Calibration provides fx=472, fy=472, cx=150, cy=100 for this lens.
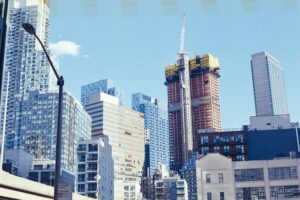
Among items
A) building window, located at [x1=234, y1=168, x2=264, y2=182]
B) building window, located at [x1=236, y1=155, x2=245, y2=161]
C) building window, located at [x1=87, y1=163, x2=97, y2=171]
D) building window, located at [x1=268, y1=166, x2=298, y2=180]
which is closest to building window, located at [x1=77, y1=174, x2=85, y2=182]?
building window, located at [x1=87, y1=163, x2=97, y2=171]

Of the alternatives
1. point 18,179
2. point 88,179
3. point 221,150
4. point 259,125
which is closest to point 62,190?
point 18,179

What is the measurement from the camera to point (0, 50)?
99.6 feet

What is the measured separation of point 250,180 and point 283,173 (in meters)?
5.38

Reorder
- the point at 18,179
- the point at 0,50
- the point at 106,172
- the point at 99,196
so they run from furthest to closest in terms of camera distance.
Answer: the point at 106,172 → the point at 99,196 → the point at 0,50 → the point at 18,179

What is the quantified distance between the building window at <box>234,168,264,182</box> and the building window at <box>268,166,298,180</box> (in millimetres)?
1596

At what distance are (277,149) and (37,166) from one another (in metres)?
80.2

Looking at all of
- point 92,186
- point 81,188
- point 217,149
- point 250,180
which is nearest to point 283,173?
point 250,180

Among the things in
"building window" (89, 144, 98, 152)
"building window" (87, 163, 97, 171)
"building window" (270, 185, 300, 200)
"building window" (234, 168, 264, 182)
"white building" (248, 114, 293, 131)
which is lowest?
"building window" (270, 185, 300, 200)

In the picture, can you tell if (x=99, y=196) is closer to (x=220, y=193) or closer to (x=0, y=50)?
Answer: (x=220, y=193)

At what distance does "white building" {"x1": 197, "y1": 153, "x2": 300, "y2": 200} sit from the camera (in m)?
75.7

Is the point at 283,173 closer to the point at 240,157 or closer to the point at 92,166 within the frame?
the point at 240,157

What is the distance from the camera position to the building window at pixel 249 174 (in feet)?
252

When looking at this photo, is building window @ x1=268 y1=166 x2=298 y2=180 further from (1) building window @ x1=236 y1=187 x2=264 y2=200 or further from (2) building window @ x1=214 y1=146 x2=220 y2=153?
(2) building window @ x1=214 y1=146 x2=220 y2=153

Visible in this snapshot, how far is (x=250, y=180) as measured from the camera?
254 ft
